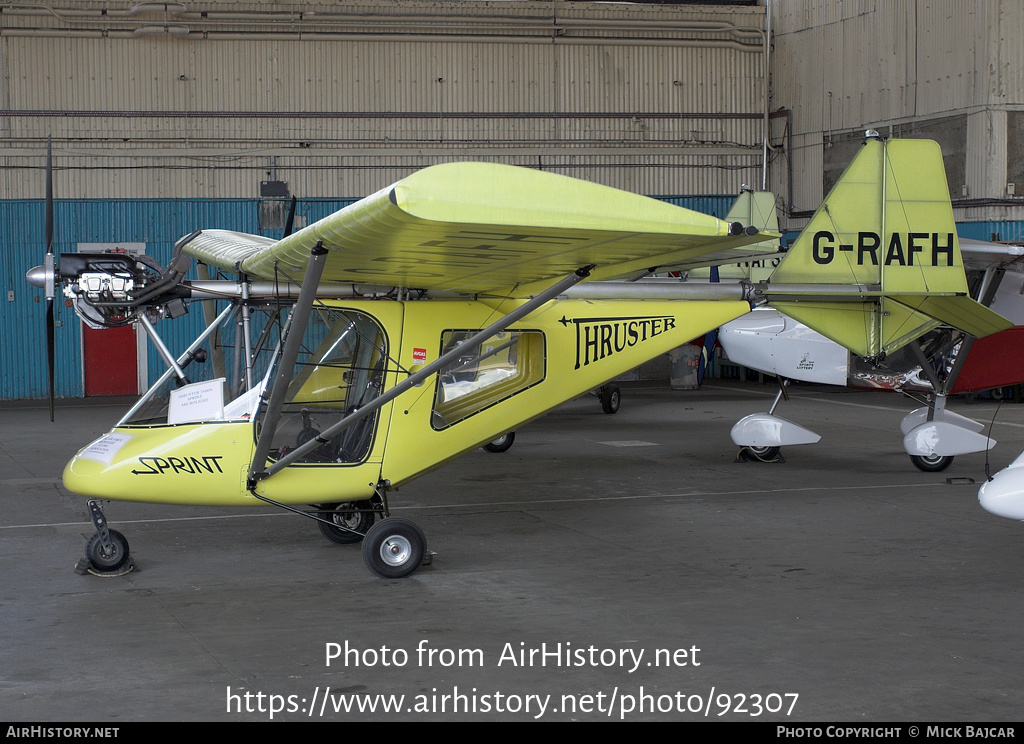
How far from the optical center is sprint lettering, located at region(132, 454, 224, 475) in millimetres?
6973

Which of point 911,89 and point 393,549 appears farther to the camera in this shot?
point 911,89

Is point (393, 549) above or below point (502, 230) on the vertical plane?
below

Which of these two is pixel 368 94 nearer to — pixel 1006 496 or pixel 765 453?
pixel 765 453

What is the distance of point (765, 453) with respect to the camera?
12.4 meters

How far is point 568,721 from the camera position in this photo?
14.4 feet

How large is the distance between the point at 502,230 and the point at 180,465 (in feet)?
10.5

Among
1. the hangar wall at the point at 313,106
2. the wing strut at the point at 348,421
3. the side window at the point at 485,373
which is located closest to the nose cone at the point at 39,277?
the wing strut at the point at 348,421

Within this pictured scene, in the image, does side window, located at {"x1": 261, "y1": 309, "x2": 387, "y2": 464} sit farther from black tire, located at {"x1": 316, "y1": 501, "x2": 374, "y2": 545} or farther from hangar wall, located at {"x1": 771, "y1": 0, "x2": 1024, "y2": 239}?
hangar wall, located at {"x1": 771, "y1": 0, "x2": 1024, "y2": 239}

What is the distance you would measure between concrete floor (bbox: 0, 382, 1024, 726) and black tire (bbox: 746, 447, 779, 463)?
3.82ft

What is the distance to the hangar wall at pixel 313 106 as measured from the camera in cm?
2205

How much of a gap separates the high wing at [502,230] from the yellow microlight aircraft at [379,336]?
0.05ft

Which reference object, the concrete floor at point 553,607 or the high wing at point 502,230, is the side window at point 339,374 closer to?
the high wing at point 502,230

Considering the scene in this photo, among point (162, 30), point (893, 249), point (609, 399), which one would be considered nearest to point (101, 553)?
point (893, 249)

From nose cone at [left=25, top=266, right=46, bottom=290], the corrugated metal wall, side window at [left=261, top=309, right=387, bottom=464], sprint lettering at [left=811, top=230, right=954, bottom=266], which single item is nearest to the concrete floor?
side window at [left=261, top=309, right=387, bottom=464]
